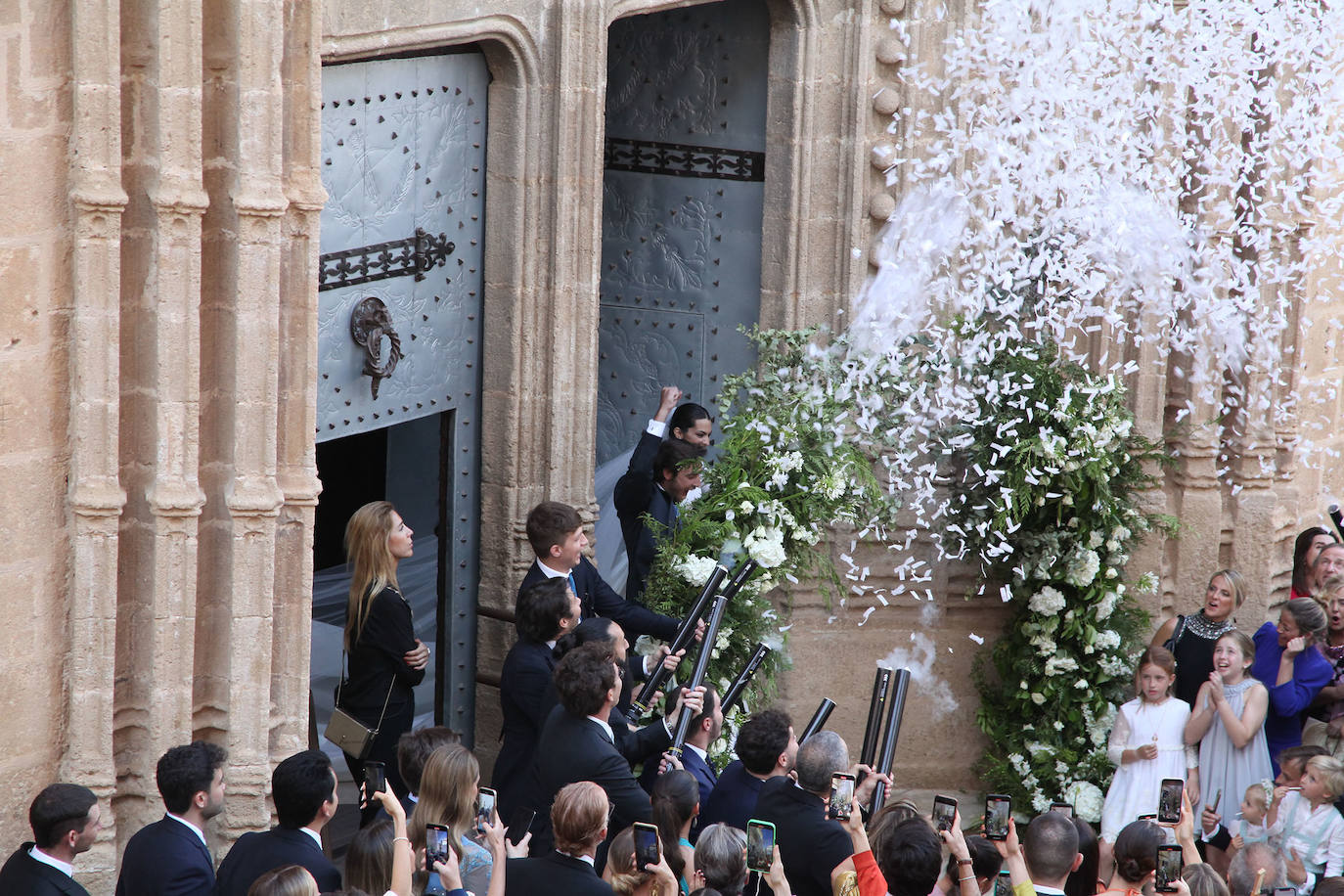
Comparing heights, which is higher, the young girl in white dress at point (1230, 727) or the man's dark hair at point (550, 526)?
the man's dark hair at point (550, 526)

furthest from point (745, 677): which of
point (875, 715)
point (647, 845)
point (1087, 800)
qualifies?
point (1087, 800)

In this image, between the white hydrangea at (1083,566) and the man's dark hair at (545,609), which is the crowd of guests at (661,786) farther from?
the white hydrangea at (1083,566)

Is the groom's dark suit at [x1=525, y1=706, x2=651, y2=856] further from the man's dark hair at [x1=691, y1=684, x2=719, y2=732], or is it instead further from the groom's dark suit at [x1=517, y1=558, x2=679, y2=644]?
the groom's dark suit at [x1=517, y1=558, x2=679, y2=644]

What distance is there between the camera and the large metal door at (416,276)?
24.5 feet

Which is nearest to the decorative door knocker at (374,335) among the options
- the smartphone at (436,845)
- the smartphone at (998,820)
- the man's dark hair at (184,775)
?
the man's dark hair at (184,775)

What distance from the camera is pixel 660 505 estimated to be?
816 cm

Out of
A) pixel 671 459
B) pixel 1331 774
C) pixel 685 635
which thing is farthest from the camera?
pixel 671 459

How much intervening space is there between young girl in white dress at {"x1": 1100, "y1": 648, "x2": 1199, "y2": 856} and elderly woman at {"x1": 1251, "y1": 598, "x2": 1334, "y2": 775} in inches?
13.7

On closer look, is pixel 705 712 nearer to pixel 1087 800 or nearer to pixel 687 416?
pixel 687 416

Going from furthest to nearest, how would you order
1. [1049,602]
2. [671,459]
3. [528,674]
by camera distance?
[1049,602]
[671,459]
[528,674]

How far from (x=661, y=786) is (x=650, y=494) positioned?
103 inches

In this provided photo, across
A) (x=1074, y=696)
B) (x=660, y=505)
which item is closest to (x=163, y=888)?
(x=660, y=505)

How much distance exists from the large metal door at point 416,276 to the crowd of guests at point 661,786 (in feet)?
2.58

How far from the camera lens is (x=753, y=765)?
5949 mm
